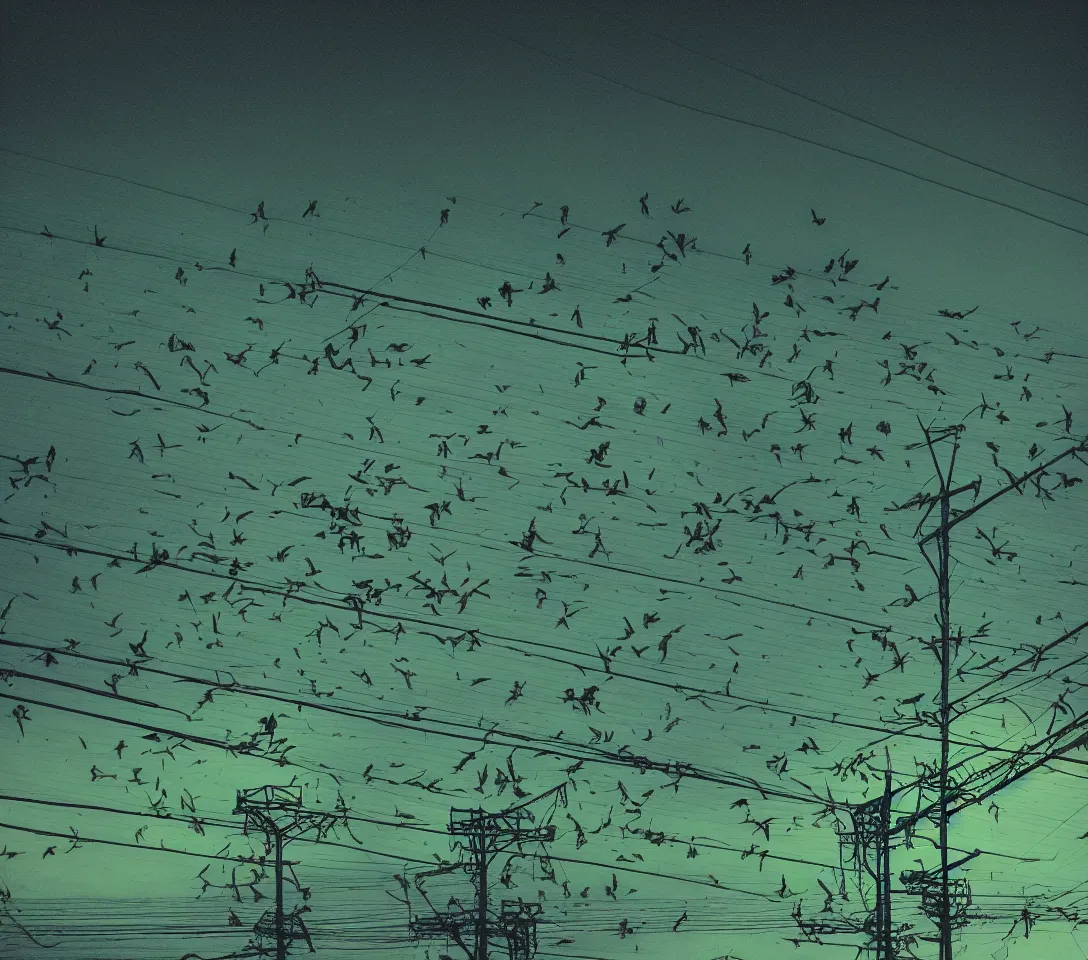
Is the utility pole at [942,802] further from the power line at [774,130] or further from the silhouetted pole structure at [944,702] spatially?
the power line at [774,130]

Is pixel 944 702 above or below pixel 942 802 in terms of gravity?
above

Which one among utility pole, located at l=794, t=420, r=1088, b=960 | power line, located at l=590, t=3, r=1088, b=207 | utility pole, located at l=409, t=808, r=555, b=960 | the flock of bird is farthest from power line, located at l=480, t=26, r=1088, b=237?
utility pole, located at l=409, t=808, r=555, b=960

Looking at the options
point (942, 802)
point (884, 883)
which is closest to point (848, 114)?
point (942, 802)

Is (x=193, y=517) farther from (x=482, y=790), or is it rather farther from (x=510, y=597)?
(x=482, y=790)

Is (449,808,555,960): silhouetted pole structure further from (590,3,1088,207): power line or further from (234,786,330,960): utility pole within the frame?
(590,3,1088,207): power line

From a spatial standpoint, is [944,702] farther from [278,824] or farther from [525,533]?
[278,824]

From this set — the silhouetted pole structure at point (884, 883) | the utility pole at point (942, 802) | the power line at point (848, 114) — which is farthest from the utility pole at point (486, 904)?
the power line at point (848, 114)

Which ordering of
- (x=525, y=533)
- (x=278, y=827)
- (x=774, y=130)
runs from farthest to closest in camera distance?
1. (x=774, y=130)
2. (x=525, y=533)
3. (x=278, y=827)

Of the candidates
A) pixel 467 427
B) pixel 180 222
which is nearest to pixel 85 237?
pixel 180 222
